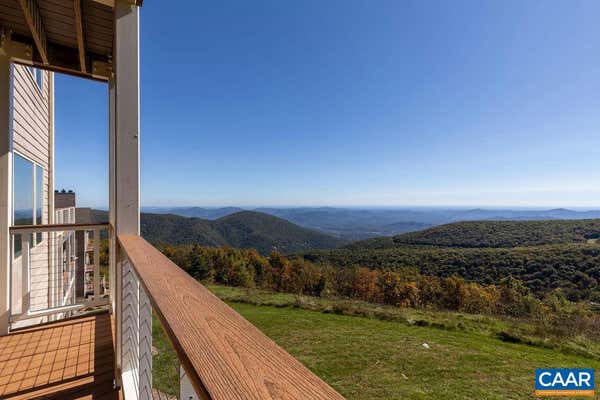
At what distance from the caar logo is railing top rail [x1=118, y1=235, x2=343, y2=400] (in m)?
6.63

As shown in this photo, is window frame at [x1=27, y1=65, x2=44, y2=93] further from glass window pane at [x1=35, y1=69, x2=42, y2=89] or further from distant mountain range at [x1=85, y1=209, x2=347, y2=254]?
distant mountain range at [x1=85, y1=209, x2=347, y2=254]

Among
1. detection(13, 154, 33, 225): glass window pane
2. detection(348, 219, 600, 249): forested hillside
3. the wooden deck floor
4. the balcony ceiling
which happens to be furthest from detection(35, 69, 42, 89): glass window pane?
detection(348, 219, 600, 249): forested hillside

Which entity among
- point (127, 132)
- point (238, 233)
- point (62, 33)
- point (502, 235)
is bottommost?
point (238, 233)

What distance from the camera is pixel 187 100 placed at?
15594 mm

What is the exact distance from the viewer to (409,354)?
594 centimetres

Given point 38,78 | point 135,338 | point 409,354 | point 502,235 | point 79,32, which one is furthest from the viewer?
point 502,235

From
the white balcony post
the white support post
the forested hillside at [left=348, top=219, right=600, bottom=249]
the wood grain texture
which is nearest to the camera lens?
the white balcony post

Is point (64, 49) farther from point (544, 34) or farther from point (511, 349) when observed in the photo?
point (544, 34)

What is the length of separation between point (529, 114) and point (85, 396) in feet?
81.7

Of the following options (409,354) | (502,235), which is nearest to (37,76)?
(409,354)

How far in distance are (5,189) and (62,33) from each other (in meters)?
1.52

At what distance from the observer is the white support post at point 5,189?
250 cm

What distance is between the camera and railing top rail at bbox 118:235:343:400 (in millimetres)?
349

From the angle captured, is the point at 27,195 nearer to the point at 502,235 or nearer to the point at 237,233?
the point at 502,235
